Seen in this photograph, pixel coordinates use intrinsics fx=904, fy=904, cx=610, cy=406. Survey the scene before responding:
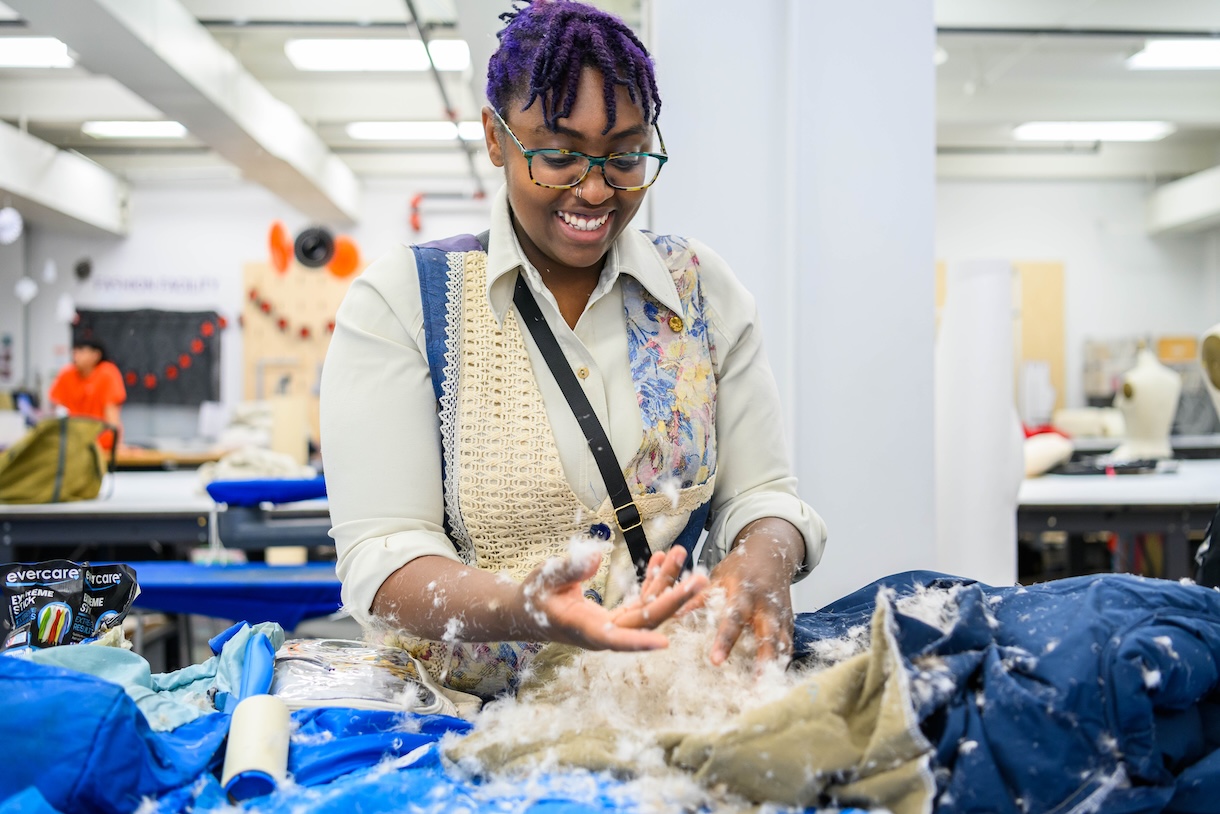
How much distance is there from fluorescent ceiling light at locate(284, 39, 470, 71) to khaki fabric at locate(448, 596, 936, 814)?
690cm

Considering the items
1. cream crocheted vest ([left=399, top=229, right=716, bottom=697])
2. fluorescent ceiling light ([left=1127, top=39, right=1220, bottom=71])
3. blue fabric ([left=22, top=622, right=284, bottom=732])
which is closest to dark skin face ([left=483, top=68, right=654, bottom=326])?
cream crocheted vest ([left=399, top=229, right=716, bottom=697])

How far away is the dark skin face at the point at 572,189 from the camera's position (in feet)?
4.12

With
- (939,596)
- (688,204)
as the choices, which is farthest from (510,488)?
(688,204)

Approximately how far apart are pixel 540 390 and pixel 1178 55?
27.3 ft

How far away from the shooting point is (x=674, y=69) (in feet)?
7.59

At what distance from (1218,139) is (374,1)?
9010 millimetres

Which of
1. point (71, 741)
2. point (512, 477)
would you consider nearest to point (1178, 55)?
point (512, 477)

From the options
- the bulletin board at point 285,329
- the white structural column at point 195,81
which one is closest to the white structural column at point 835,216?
the white structural column at point 195,81

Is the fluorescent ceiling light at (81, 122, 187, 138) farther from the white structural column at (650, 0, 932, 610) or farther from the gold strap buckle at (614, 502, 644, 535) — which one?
the gold strap buckle at (614, 502, 644, 535)

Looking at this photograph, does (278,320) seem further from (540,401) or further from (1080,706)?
(1080,706)

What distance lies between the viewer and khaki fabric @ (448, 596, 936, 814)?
0.84 metres

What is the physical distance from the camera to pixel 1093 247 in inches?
410

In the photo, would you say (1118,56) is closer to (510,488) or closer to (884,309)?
(884,309)

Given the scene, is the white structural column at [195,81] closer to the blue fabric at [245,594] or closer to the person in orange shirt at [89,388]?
the person in orange shirt at [89,388]
